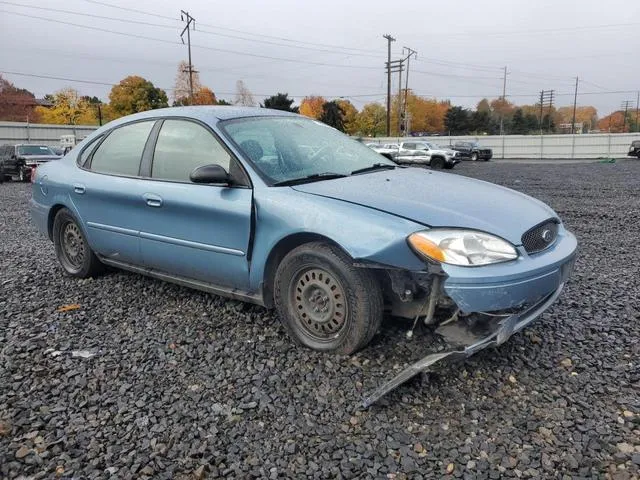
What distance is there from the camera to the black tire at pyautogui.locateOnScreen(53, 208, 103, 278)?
4.69 meters

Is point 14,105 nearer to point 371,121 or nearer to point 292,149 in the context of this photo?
point 371,121

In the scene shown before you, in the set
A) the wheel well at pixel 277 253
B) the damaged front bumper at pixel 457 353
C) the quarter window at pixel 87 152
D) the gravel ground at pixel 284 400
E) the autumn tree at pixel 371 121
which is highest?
the autumn tree at pixel 371 121

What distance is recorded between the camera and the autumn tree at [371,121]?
81.8m

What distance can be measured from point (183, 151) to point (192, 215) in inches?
22.3

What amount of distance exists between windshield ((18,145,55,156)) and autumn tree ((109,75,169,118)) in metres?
42.3

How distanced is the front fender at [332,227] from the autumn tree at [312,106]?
78.1 m

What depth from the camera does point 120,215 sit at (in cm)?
414

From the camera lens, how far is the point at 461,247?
2.71 m

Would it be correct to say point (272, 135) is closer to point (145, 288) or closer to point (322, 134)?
point (322, 134)

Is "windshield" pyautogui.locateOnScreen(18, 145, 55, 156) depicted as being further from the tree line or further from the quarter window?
the tree line

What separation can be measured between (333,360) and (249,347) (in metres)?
0.59

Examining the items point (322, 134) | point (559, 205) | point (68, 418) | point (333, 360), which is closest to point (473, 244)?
point (333, 360)

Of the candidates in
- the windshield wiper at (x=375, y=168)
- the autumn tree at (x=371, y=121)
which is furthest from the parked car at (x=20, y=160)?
the autumn tree at (x=371, y=121)

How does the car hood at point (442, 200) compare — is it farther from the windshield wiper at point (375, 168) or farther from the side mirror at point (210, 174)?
the side mirror at point (210, 174)
